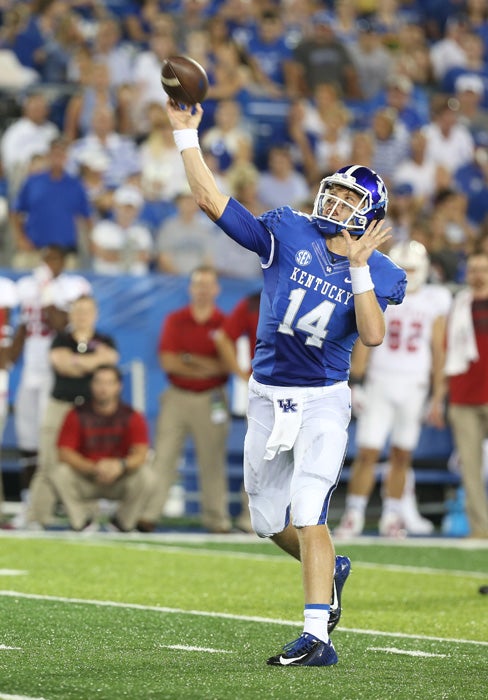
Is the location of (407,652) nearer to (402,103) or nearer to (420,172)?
(420,172)

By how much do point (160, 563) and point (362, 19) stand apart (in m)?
11.0

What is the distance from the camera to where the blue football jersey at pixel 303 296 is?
5.73 m

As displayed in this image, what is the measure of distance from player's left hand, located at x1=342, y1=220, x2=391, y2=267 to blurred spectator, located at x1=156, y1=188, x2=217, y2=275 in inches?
276

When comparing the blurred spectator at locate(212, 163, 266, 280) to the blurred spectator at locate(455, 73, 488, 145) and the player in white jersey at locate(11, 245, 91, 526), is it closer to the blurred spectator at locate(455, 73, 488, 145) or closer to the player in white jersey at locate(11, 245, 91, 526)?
the player in white jersey at locate(11, 245, 91, 526)

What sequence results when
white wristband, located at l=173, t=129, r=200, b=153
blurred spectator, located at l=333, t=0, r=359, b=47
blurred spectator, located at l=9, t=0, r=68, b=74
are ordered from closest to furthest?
white wristband, located at l=173, t=129, r=200, b=153, blurred spectator, located at l=9, t=0, r=68, b=74, blurred spectator, located at l=333, t=0, r=359, b=47

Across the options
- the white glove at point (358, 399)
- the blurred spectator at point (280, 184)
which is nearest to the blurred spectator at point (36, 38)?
the blurred spectator at point (280, 184)

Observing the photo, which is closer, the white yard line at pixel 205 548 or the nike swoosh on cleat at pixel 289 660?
the nike swoosh on cleat at pixel 289 660

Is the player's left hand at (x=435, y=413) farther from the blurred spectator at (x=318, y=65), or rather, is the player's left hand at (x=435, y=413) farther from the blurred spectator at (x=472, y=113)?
the blurred spectator at (x=472, y=113)

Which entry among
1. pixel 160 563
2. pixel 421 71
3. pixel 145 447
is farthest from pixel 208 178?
pixel 421 71

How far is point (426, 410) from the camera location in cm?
1221

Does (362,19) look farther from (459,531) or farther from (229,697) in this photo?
(229,697)

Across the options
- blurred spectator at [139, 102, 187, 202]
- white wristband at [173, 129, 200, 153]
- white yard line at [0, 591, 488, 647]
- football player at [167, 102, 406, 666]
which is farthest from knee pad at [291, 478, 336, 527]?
blurred spectator at [139, 102, 187, 202]

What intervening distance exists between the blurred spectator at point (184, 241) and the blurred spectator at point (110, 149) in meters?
1.23

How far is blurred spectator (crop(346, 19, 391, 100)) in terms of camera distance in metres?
16.6
